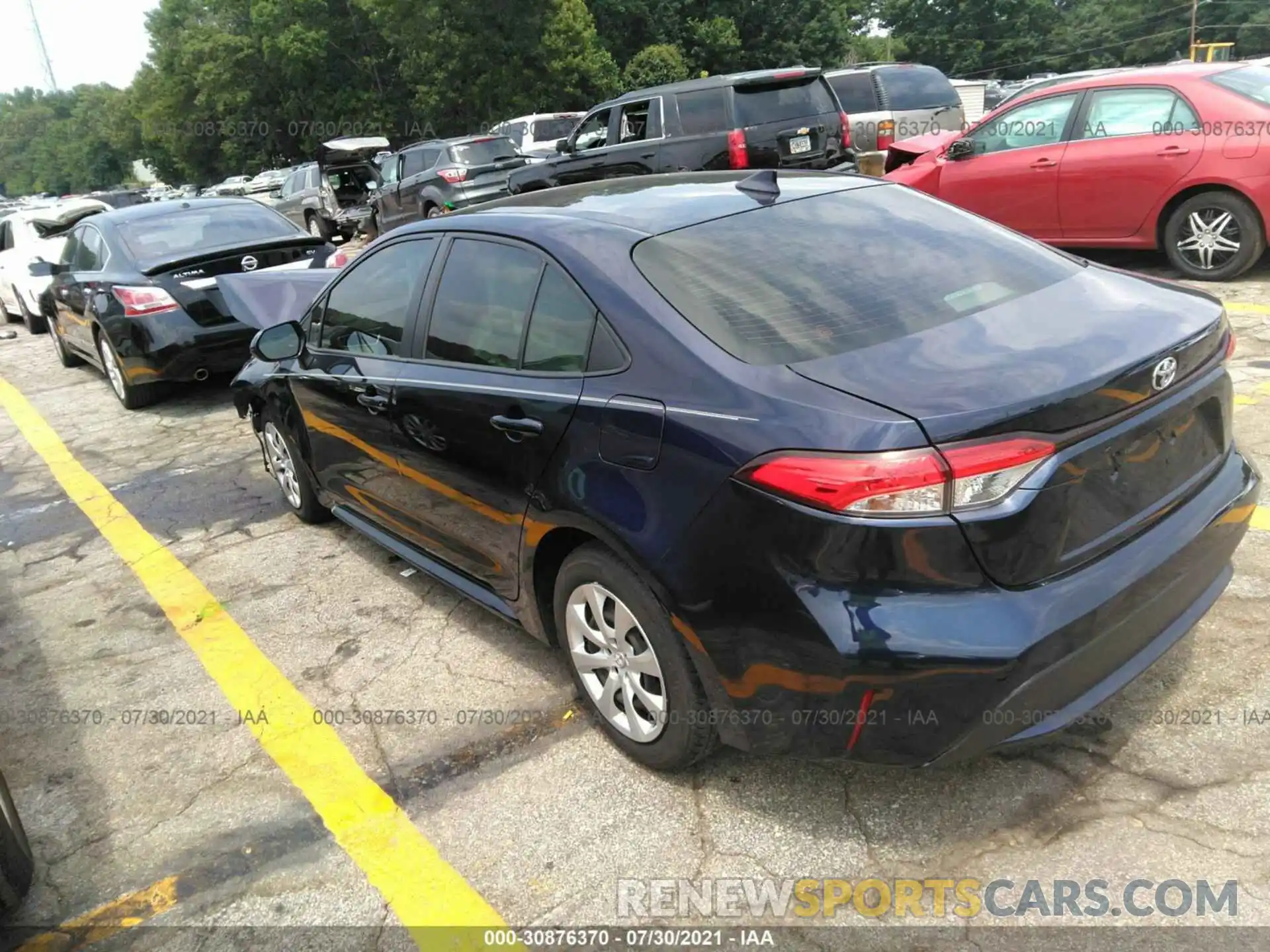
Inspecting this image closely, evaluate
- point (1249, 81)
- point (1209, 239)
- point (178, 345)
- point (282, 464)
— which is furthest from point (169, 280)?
point (1249, 81)

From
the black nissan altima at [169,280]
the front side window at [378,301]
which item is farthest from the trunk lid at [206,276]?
the front side window at [378,301]

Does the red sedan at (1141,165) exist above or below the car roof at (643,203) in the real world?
below

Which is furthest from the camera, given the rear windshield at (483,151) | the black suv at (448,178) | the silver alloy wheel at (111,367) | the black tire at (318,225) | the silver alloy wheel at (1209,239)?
the black tire at (318,225)

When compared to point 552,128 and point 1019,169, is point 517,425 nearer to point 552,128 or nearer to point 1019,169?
point 1019,169

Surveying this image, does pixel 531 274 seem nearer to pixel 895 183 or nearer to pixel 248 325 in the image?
pixel 895 183

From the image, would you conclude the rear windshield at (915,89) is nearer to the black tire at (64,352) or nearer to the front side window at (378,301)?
the black tire at (64,352)

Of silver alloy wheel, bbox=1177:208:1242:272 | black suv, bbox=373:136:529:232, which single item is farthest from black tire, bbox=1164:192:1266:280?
black suv, bbox=373:136:529:232

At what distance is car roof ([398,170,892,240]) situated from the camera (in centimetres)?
302

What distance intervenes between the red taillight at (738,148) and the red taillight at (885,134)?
150 inches

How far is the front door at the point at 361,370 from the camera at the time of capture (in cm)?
371

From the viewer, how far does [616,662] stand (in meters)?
2.78

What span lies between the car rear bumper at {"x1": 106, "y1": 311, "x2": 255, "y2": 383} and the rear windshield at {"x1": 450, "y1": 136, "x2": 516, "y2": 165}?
8701mm

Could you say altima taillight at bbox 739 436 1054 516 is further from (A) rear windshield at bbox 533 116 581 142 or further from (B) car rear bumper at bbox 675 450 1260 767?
(A) rear windshield at bbox 533 116 581 142

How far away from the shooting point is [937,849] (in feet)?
7.97
